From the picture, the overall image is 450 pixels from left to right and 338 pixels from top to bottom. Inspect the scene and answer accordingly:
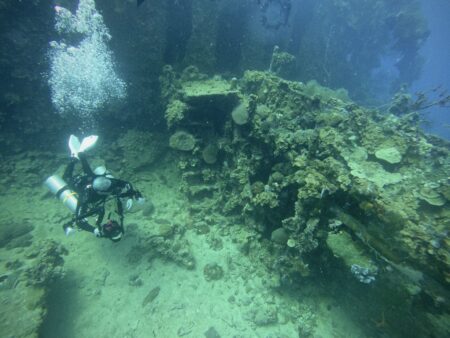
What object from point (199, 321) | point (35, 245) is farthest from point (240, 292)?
point (35, 245)

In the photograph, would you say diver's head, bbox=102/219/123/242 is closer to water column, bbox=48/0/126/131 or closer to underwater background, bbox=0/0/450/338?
underwater background, bbox=0/0/450/338

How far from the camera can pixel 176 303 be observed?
6.12 m

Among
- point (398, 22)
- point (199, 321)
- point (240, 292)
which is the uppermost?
point (398, 22)

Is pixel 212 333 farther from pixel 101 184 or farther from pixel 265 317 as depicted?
pixel 101 184

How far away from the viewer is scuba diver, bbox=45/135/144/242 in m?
5.71

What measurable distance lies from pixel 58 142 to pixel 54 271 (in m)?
6.21

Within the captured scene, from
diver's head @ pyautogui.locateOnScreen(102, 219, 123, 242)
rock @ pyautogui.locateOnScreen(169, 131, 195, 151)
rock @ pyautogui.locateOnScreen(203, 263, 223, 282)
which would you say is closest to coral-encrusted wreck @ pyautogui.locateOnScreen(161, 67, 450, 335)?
rock @ pyautogui.locateOnScreen(169, 131, 195, 151)

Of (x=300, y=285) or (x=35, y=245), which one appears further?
(x=35, y=245)

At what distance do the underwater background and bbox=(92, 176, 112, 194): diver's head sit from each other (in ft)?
7.34

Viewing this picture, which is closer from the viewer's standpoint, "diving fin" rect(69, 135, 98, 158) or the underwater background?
the underwater background

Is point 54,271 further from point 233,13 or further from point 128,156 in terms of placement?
point 233,13

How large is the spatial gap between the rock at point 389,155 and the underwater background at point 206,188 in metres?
0.04

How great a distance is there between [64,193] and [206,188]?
385 centimetres

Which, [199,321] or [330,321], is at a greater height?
[330,321]
